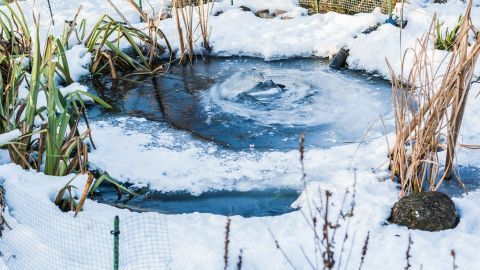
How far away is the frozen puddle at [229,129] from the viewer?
12.9 feet

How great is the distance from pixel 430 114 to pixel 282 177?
1.00m

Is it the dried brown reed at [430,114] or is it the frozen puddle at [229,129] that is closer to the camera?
the dried brown reed at [430,114]

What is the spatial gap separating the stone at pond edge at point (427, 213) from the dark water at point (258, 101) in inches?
46.0

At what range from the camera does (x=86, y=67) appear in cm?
593

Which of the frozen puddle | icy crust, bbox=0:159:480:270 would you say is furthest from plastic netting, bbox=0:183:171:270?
the frozen puddle

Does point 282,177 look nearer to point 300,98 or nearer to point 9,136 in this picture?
point 300,98

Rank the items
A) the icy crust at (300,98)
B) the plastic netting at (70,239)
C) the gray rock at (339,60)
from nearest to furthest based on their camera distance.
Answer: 1. the plastic netting at (70,239)
2. the icy crust at (300,98)
3. the gray rock at (339,60)

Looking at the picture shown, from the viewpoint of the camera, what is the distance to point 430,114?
345cm

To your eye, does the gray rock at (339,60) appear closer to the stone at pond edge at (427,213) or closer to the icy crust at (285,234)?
the icy crust at (285,234)

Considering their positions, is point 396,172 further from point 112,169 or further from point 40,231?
point 40,231

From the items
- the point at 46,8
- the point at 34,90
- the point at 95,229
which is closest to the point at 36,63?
the point at 34,90

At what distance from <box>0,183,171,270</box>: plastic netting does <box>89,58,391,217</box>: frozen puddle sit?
436mm

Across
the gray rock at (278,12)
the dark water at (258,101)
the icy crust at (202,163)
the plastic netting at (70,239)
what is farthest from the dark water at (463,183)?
the gray rock at (278,12)

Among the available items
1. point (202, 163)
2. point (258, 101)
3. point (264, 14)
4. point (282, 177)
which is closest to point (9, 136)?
point (202, 163)
